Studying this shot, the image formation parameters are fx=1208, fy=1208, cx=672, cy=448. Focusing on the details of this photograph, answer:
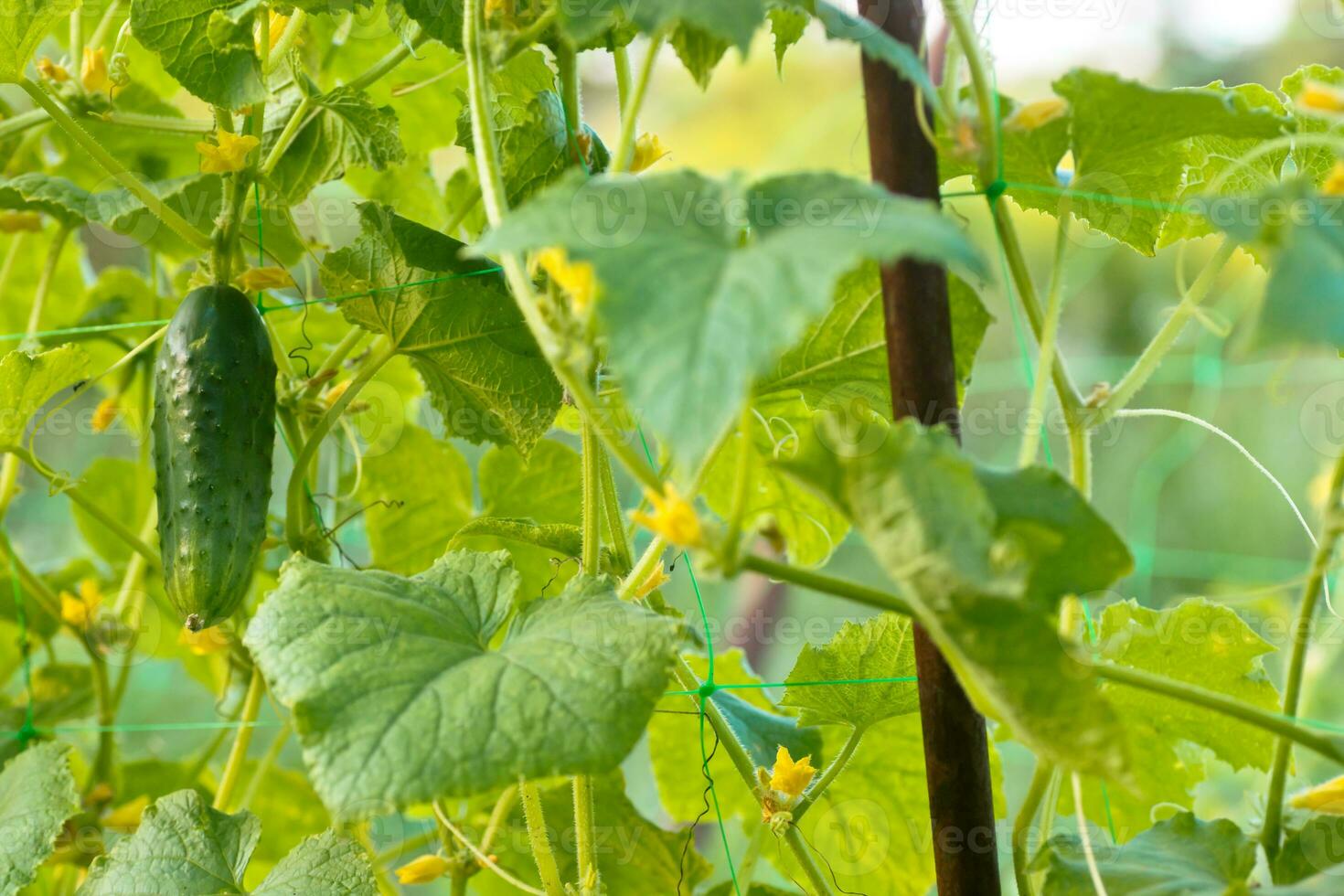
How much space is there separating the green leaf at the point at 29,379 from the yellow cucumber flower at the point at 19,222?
277mm

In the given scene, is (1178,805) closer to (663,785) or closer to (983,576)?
(663,785)

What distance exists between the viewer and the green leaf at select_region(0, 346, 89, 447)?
2.64ft

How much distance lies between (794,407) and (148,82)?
725mm

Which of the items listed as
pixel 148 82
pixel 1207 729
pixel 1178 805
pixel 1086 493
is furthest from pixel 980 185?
pixel 148 82

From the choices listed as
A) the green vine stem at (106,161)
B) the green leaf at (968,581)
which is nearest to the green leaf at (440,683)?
the green leaf at (968,581)

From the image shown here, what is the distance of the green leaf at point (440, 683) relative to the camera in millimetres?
481

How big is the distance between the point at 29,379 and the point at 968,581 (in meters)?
0.68

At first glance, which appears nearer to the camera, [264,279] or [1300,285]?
[1300,285]

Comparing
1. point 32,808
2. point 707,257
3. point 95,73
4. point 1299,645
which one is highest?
point 95,73

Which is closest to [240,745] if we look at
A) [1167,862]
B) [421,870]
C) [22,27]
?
[421,870]

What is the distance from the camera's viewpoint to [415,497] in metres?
1.08

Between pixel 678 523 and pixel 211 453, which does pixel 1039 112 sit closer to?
pixel 678 523

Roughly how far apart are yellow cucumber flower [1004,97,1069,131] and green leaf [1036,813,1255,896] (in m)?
0.34

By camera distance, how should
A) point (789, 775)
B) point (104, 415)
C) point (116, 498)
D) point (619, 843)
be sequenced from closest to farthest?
point (789, 775) < point (619, 843) < point (104, 415) < point (116, 498)
